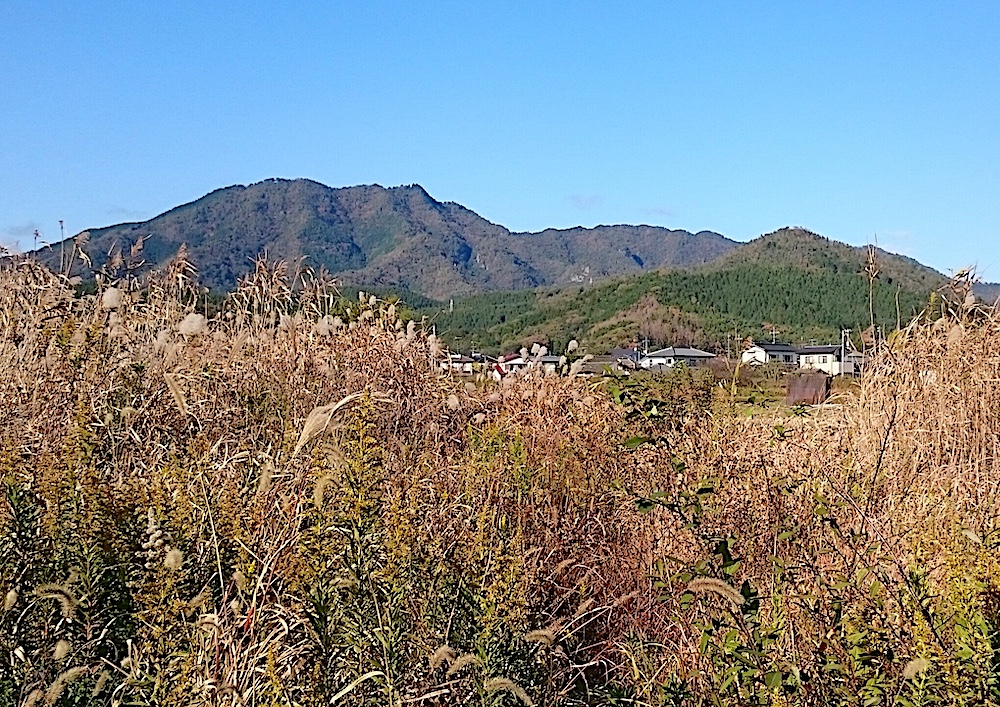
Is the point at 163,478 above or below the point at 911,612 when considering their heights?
above

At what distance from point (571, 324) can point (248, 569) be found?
9321 centimetres

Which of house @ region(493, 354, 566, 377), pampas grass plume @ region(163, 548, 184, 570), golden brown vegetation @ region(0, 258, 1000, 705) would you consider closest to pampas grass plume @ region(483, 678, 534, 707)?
golden brown vegetation @ region(0, 258, 1000, 705)

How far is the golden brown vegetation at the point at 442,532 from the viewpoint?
2.69m

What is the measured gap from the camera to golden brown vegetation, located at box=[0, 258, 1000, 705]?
2689 millimetres

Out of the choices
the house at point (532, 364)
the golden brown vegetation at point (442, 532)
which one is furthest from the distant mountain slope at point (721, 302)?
the golden brown vegetation at point (442, 532)

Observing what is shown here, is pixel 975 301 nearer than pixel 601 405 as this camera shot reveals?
No

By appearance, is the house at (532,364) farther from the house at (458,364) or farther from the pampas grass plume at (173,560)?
the pampas grass plume at (173,560)

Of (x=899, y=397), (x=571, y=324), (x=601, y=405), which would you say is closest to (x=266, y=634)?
(x=601, y=405)

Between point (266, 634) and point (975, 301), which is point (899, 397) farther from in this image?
point (266, 634)

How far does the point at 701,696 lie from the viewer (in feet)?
9.96

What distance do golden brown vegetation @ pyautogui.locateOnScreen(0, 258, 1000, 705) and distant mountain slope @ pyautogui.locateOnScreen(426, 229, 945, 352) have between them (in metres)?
69.3

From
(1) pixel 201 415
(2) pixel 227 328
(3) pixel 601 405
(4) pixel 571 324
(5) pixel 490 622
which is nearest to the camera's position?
(5) pixel 490 622

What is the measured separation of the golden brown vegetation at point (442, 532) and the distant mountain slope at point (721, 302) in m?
69.3

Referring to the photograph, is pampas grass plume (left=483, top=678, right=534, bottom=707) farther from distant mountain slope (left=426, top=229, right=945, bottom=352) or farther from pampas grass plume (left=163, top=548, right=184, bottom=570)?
distant mountain slope (left=426, top=229, right=945, bottom=352)
